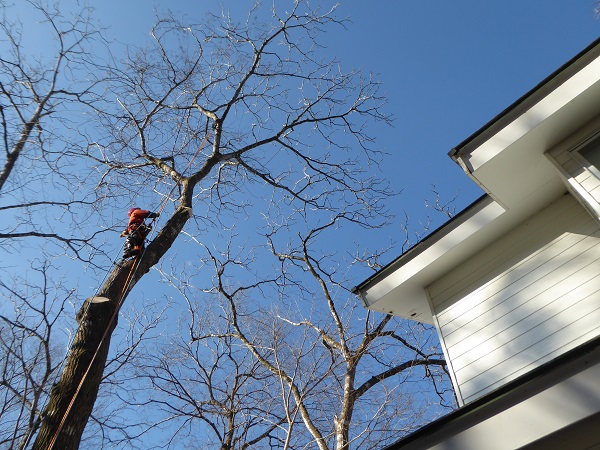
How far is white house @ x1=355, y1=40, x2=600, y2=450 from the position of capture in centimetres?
396

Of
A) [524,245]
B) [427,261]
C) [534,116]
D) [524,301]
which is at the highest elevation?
[534,116]

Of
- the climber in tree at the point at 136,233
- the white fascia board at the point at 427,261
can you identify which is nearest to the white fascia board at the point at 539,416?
the white fascia board at the point at 427,261

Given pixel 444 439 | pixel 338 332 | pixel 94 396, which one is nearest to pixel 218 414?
pixel 338 332

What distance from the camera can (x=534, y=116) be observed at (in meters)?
4.21

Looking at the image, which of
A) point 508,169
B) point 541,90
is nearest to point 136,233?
point 508,169

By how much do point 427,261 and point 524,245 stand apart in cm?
102

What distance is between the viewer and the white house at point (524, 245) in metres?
3.96

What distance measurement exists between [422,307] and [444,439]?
344 centimetres

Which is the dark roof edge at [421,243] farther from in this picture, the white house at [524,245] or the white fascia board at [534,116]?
the white fascia board at [534,116]

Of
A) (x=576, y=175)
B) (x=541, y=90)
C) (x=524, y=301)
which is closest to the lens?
(x=576, y=175)

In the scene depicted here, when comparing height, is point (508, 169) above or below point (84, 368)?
above

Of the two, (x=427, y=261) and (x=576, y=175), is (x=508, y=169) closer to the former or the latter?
(x=576, y=175)

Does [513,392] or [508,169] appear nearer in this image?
[513,392]

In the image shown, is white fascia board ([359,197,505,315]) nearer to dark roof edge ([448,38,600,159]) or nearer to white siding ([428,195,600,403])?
white siding ([428,195,600,403])
